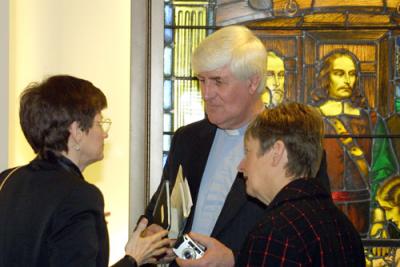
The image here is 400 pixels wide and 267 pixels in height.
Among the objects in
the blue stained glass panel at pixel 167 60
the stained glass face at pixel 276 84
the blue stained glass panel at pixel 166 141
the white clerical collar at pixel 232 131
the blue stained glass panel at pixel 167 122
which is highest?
the blue stained glass panel at pixel 167 60

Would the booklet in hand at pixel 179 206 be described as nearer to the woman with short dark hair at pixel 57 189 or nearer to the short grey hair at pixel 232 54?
the woman with short dark hair at pixel 57 189

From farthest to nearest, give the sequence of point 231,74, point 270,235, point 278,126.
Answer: point 231,74
point 278,126
point 270,235

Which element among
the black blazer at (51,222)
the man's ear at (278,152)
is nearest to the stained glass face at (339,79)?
the black blazer at (51,222)

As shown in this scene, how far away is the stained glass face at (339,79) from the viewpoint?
397 cm

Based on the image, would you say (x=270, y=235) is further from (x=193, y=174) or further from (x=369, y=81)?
(x=369, y=81)

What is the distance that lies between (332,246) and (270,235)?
0.51 ft

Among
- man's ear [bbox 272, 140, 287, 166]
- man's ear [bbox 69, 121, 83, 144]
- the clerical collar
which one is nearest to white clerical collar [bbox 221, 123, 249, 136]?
the clerical collar

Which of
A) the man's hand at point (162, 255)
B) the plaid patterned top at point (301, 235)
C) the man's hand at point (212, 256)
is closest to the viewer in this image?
the plaid patterned top at point (301, 235)

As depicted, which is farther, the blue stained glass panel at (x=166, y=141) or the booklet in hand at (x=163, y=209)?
the blue stained glass panel at (x=166, y=141)

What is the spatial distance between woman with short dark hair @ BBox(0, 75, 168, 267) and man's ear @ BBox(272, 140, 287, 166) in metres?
0.52

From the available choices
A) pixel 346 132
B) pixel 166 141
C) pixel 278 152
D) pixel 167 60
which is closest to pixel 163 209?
pixel 278 152

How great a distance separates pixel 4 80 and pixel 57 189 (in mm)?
1692

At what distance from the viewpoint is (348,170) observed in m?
3.98

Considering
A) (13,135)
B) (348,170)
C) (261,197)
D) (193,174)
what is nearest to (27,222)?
(261,197)
